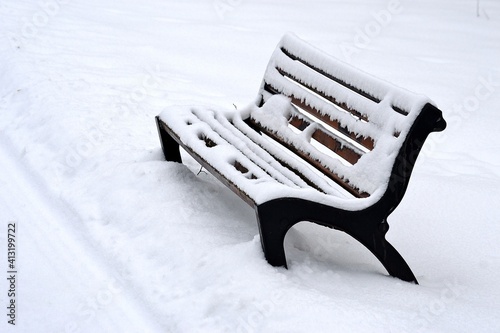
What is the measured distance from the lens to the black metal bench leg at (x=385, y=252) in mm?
2979

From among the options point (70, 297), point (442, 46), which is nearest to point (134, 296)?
point (70, 297)

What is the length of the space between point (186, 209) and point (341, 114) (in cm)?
96

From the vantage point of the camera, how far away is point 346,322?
2564 millimetres

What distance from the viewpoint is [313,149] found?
3.38 m

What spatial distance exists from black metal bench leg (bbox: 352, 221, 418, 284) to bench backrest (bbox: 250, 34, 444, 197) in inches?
7.6

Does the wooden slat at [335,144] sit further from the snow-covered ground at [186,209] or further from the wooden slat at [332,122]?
the snow-covered ground at [186,209]

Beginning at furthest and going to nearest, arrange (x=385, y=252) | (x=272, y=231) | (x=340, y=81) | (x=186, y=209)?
1. (x=186, y=209)
2. (x=340, y=81)
3. (x=385, y=252)
4. (x=272, y=231)

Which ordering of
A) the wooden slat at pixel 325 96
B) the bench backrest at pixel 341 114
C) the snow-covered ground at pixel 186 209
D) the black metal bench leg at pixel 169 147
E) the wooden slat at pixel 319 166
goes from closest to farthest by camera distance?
the snow-covered ground at pixel 186 209
the bench backrest at pixel 341 114
the wooden slat at pixel 319 166
the wooden slat at pixel 325 96
the black metal bench leg at pixel 169 147

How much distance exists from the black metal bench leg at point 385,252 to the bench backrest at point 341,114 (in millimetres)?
193

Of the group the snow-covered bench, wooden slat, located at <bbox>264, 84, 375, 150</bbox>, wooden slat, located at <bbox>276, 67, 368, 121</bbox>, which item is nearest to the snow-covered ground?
the snow-covered bench

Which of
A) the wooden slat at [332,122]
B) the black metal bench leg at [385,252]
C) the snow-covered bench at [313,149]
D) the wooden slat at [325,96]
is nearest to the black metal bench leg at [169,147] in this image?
the snow-covered bench at [313,149]

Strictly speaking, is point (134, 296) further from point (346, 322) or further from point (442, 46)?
point (442, 46)

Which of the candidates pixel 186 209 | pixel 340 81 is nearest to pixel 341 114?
pixel 340 81

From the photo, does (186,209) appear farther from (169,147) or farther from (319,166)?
(319,166)
